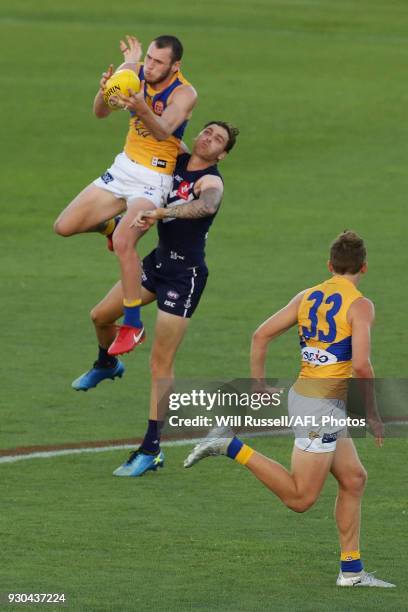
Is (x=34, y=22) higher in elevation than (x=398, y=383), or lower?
higher

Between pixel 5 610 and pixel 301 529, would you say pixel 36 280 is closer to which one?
pixel 301 529

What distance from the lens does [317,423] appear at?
1037cm

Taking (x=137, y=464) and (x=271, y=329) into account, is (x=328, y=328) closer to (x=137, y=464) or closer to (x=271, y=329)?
(x=271, y=329)

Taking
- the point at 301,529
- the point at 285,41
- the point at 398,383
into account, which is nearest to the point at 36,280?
the point at 398,383

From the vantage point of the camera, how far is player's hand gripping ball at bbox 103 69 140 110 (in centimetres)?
1327

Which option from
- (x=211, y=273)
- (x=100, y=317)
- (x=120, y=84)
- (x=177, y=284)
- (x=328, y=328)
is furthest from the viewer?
(x=211, y=273)

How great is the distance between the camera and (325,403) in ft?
34.4

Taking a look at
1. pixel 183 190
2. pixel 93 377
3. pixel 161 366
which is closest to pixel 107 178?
pixel 183 190

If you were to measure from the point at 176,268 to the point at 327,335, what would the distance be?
156 inches

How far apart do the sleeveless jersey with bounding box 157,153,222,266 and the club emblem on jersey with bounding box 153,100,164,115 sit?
601 millimetres

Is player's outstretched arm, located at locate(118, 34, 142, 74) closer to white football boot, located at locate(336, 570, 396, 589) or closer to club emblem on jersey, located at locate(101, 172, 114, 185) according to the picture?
club emblem on jersey, located at locate(101, 172, 114, 185)

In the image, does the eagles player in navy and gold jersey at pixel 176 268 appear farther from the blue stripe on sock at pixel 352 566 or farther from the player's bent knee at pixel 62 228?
the blue stripe on sock at pixel 352 566

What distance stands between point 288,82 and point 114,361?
29065mm

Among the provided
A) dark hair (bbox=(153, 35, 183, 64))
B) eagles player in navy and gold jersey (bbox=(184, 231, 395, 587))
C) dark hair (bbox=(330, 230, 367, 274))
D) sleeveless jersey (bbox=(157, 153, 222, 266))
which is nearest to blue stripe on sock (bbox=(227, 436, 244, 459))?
eagles player in navy and gold jersey (bbox=(184, 231, 395, 587))
